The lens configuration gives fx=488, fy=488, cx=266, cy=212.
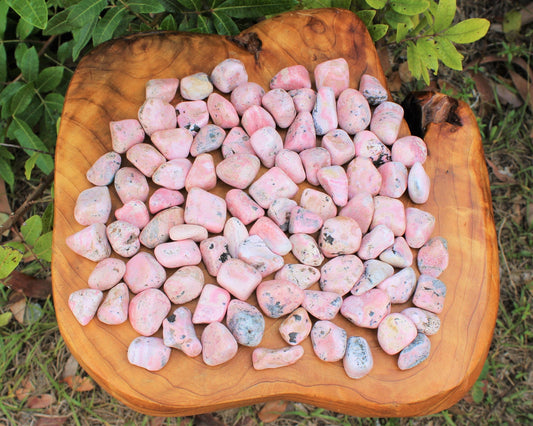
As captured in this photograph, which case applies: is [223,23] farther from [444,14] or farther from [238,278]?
[238,278]

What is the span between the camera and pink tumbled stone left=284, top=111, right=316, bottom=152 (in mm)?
1001

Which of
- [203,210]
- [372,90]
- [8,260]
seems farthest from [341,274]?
[8,260]

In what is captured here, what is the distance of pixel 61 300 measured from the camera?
859 mm

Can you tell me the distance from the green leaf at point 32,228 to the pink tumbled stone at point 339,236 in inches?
22.8

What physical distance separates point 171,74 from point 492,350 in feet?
3.74

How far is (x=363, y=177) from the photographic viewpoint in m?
0.98

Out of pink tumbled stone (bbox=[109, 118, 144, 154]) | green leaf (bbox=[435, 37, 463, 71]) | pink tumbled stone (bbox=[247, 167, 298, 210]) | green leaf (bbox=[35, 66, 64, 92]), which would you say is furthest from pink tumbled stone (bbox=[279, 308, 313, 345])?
green leaf (bbox=[35, 66, 64, 92])

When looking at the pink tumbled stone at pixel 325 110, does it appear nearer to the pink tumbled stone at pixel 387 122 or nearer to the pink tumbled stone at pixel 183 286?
the pink tumbled stone at pixel 387 122

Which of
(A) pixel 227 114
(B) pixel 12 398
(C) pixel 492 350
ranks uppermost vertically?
(A) pixel 227 114

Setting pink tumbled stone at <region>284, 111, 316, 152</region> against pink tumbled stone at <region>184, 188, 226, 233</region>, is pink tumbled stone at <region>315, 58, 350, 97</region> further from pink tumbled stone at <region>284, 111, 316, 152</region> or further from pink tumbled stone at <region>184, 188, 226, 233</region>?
pink tumbled stone at <region>184, 188, 226, 233</region>

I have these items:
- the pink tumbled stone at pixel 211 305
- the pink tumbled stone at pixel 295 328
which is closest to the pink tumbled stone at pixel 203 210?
the pink tumbled stone at pixel 211 305

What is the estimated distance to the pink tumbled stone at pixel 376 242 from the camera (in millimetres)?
938

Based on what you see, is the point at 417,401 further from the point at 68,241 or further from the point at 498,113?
the point at 498,113

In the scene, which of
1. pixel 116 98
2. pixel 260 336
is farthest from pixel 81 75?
pixel 260 336
